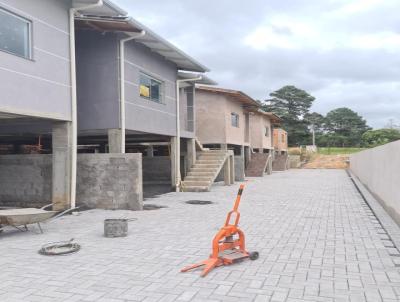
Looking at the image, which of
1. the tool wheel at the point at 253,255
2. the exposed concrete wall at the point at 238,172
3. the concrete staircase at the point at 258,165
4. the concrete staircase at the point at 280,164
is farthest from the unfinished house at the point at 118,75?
the concrete staircase at the point at 280,164

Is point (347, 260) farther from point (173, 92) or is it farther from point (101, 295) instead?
point (173, 92)

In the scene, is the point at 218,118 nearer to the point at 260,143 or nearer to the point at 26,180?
the point at 260,143

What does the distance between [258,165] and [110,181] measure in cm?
2047

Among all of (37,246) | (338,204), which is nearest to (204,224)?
(37,246)

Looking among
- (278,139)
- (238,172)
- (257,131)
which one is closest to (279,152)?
(278,139)

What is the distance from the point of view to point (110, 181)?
12.1 metres

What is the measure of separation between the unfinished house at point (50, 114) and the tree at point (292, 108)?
55074 mm

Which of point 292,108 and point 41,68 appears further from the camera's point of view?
point 292,108

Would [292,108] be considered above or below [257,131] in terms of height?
above

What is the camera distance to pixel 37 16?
10.1 meters

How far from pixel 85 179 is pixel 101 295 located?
8046 mm

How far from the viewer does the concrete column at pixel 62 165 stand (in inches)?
444


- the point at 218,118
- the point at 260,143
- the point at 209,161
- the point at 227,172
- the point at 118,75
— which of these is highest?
the point at 118,75

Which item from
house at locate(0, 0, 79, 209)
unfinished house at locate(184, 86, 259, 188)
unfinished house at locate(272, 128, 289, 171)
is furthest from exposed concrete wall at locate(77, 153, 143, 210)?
unfinished house at locate(272, 128, 289, 171)
